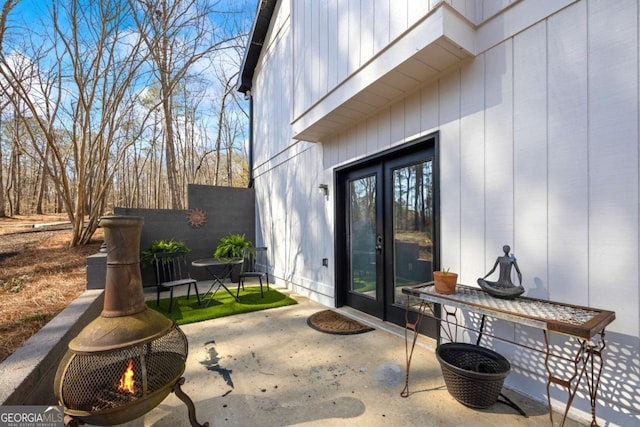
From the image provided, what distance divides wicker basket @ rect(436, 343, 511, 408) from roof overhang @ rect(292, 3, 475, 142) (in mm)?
2334

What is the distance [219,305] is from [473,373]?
3.56m

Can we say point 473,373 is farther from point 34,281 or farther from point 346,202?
point 34,281

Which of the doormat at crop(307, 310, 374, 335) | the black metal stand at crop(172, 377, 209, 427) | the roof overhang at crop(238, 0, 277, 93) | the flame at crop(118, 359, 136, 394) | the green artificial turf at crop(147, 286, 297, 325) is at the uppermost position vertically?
the roof overhang at crop(238, 0, 277, 93)

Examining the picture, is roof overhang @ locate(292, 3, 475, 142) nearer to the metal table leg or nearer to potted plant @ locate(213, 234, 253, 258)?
the metal table leg

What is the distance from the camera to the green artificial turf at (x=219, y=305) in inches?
151

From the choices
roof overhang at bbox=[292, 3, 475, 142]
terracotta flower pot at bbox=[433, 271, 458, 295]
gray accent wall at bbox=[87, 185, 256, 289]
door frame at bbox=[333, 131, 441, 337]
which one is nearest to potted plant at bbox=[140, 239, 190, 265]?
gray accent wall at bbox=[87, 185, 256, 289]

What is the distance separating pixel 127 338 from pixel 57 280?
3402 mm

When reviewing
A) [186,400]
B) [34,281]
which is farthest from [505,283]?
[34,281]

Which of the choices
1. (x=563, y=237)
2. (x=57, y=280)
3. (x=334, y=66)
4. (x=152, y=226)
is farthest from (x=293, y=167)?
(x=563, y=237)

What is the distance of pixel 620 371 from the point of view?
166 centimetres

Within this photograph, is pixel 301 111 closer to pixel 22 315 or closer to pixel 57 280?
pixel 22 315

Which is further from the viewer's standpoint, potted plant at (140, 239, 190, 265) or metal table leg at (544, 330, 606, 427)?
potted plant at (140, 239, 190, 265)

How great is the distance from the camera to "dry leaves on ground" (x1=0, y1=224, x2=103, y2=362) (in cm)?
222

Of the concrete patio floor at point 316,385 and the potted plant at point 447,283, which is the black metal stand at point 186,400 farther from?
the potted plant at point 447,283
